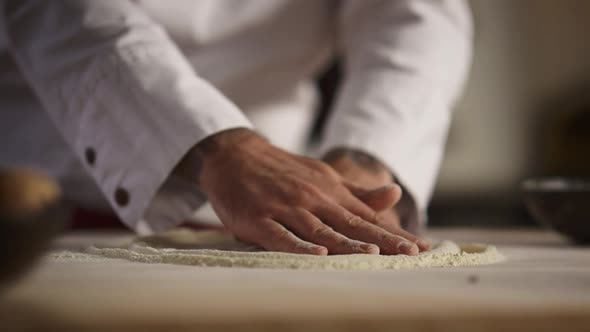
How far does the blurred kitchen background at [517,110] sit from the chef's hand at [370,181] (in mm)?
2146

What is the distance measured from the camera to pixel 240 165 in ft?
2.15

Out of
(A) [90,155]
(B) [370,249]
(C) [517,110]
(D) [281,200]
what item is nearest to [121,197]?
(A) [90,155]

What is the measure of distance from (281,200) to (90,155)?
0.94 ft

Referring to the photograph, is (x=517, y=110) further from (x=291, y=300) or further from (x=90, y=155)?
(x=291, y=300)

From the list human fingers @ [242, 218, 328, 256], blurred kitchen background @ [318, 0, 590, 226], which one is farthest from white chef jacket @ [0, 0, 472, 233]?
blurred kitchen background @ [318, 0, 590, 226]

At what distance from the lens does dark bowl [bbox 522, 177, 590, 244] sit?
0.71 m

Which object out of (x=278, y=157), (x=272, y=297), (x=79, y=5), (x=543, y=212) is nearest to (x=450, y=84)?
(x=543, y=212)

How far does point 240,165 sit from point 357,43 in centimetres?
52

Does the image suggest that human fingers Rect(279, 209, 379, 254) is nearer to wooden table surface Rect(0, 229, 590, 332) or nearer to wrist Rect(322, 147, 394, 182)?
wooden table surface Rect(0, 229, 590, 332)

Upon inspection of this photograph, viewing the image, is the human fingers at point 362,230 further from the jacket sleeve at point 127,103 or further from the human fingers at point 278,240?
the jacket sleeve at point 127,103

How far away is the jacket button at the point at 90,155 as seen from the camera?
0.79 metres

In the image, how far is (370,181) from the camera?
2.65 feet

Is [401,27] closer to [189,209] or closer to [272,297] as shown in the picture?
[189,209]

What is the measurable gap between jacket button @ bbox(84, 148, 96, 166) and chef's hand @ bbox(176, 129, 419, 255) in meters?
0.13
